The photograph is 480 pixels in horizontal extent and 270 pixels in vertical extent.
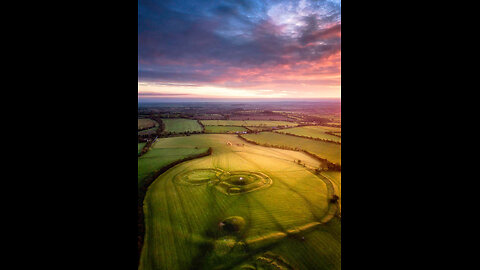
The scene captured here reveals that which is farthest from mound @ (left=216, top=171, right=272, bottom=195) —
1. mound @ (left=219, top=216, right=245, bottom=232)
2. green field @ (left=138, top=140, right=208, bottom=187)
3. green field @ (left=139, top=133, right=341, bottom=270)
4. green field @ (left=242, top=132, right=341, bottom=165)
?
green field @ (left=242, top=132, right=341, bottom=165)

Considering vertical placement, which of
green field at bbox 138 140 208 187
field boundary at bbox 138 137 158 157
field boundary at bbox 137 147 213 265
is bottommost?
field boundary at bbox 137 147 213 265

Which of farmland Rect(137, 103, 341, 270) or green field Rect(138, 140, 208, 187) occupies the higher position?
green field Rect(138, 140, 208, 187)

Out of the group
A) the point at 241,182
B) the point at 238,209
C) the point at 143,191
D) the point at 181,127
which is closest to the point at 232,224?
the point at 238,209

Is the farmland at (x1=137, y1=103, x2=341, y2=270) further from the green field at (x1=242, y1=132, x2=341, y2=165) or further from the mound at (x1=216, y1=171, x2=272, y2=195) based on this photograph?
the green field at (x1=242, y1=132, x2=341, y2=165)

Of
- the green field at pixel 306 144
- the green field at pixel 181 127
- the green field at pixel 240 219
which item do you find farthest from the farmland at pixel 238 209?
the green field at pixel 181 127
